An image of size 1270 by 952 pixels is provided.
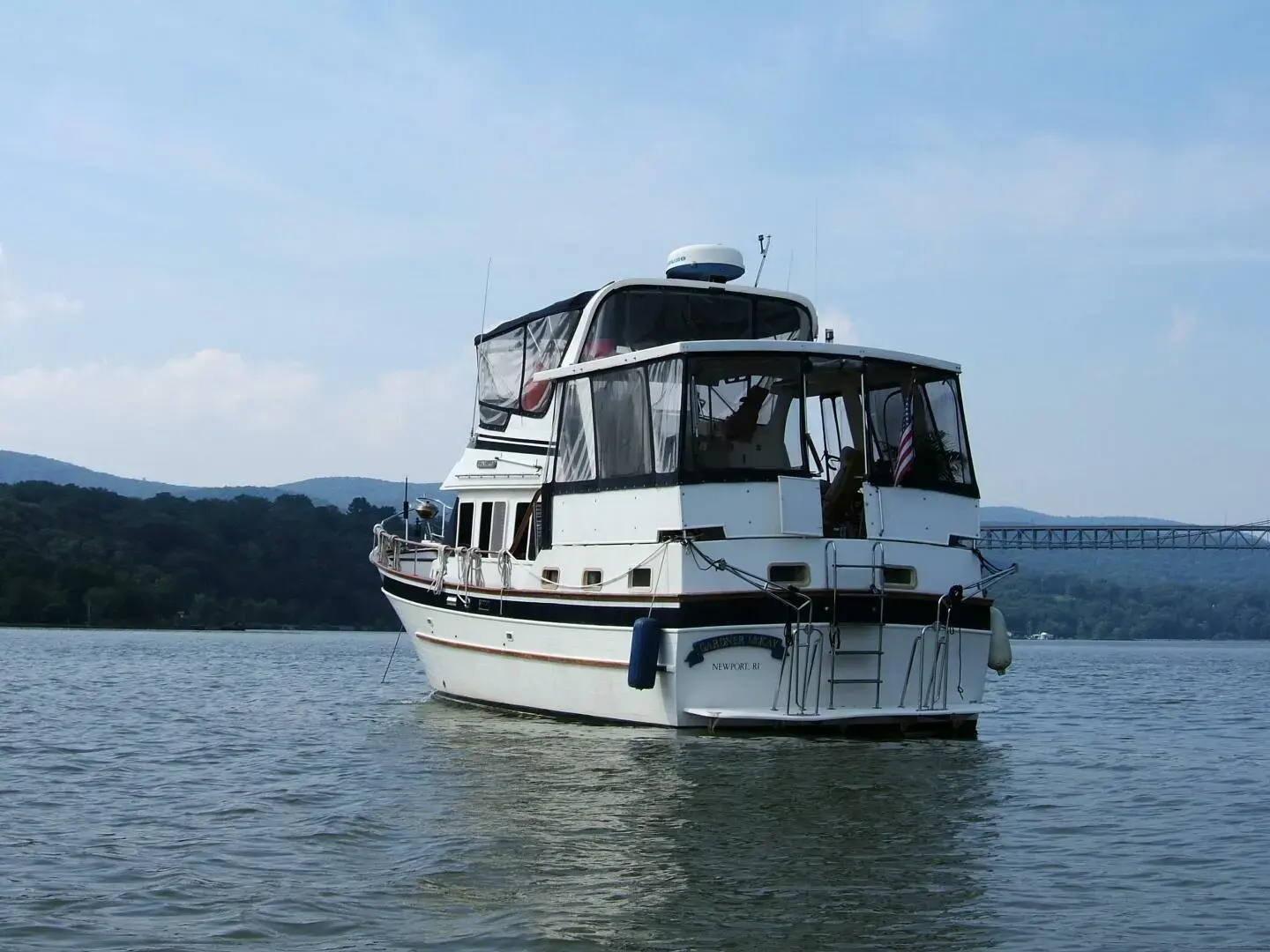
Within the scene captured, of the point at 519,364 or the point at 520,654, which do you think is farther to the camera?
the point at 519,364

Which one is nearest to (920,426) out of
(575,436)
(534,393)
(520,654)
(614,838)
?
(575,436)

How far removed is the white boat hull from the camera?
51.2 feet

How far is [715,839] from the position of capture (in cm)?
1073

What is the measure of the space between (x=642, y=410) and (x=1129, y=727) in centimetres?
939

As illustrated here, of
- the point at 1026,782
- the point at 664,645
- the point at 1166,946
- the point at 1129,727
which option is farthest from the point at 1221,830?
the point at 1129,727

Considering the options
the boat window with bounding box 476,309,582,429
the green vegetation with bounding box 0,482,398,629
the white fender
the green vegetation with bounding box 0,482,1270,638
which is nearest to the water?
the white fender

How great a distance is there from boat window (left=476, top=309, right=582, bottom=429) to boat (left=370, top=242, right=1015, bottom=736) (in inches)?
3.1

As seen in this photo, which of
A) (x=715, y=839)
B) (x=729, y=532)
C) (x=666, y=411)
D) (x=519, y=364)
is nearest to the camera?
(x=715, y=839)

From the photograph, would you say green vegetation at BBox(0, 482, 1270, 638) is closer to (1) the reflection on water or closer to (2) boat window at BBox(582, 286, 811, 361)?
(2) boat window at BBox(582, 286, 811, 361)

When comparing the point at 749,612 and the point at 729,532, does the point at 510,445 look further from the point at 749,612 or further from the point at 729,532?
the point at 749,612

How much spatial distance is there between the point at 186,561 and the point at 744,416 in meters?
91.8

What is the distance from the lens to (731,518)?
16000 millimetres

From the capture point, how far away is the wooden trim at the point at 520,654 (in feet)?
55.4

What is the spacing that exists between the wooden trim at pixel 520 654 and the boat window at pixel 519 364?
3109mm
